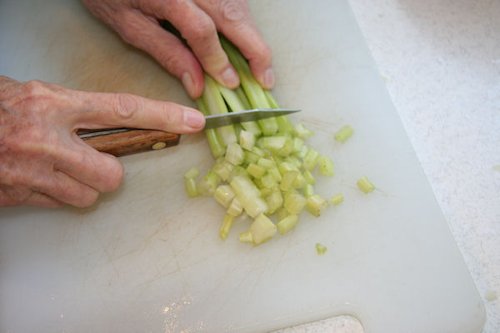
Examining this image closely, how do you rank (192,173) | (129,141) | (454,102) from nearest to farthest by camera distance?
(129,141) < (192,173) < (454,102)

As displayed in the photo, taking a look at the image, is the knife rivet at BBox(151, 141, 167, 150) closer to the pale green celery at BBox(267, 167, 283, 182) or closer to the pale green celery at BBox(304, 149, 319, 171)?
the pale green celery at BBox(267, 167, 283, 182)

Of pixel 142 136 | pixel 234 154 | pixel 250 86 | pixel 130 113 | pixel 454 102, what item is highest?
pixel 130 113

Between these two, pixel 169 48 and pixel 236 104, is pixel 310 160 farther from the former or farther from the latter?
pixel 169 48

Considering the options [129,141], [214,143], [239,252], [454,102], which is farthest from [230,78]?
[454,102]

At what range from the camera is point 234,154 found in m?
1.73

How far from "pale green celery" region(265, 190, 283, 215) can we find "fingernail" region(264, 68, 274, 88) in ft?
1.66

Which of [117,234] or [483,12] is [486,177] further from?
[117,234]

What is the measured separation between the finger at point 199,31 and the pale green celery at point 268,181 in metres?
0.48

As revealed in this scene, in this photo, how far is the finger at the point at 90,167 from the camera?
150 centimetres

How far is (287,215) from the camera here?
171cm

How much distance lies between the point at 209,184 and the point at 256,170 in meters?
0.20

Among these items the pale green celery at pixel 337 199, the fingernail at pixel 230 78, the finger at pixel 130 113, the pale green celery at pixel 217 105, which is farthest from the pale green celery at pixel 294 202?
the fingernail at pixel 230 78

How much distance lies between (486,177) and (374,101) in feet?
1.97

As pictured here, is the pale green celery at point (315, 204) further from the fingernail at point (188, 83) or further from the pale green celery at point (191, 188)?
the fingernail at point (188, 83)
